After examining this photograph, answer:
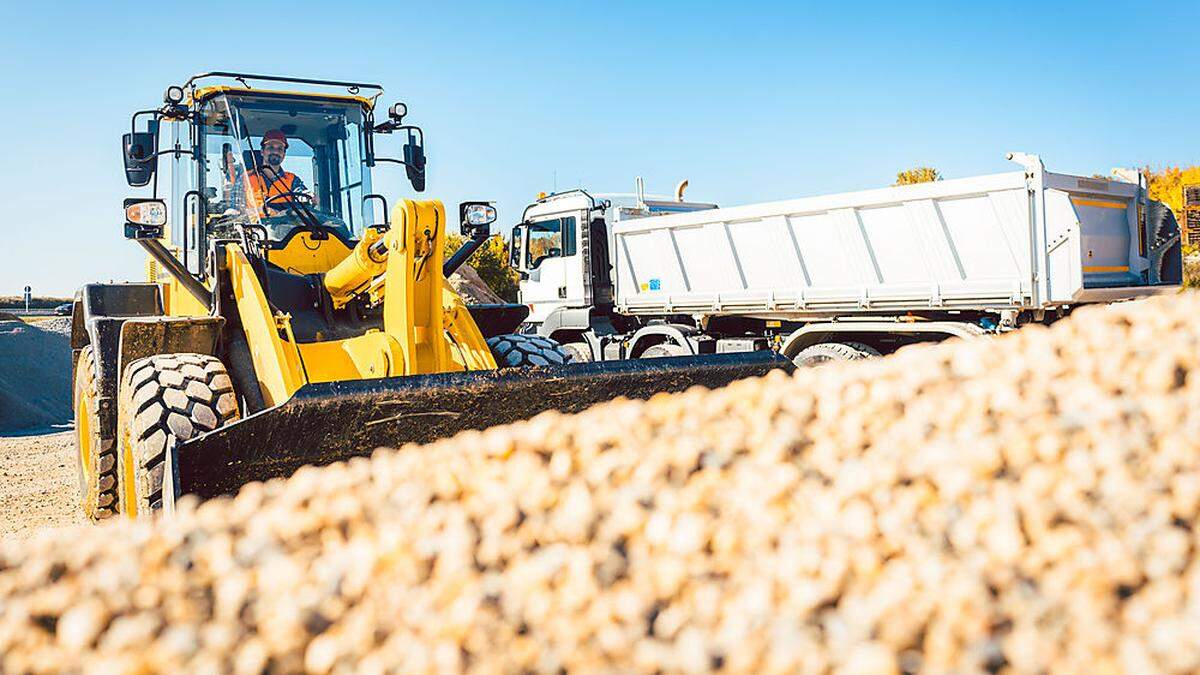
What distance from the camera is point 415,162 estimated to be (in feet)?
21.7

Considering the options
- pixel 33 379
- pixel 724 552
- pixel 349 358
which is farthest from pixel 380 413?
pixel 33 379

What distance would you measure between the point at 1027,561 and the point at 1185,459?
51 centimetres

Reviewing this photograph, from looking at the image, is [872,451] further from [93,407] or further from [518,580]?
[93,407]

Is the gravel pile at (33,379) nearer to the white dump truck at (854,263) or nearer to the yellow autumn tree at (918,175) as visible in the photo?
the white dump truck at (854,263)

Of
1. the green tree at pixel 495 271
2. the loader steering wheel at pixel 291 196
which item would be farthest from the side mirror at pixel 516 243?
the loader steering wheel at pixel 291 196

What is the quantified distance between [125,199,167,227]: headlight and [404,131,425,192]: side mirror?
1.72 m

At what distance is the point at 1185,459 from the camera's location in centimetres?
209

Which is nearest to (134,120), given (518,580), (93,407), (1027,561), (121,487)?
(93,407)

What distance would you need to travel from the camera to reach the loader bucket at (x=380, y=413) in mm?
3664

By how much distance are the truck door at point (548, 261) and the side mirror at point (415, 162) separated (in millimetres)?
6682

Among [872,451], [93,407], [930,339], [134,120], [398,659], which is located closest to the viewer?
[398,659]

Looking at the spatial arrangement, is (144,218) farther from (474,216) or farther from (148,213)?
Result: (474,216)

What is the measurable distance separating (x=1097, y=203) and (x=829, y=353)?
9.66 feet

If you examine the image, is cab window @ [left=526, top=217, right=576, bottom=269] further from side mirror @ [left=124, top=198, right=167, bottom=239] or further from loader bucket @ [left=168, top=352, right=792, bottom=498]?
loader bucket @ [left=168, top=352, right=792, bottom=498]
